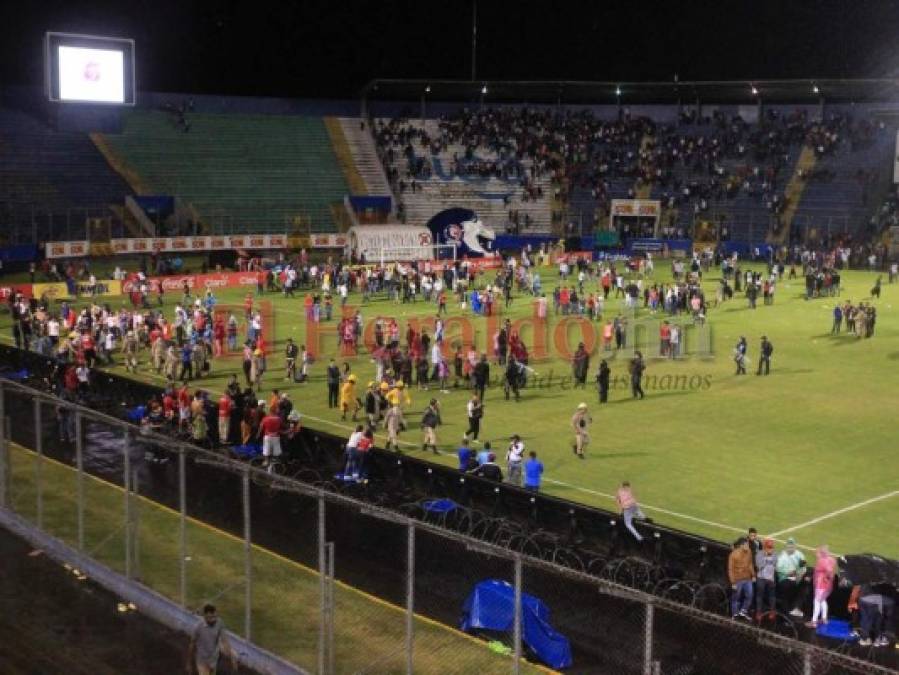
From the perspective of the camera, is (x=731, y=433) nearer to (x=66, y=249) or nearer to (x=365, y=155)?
(x=66, y=249)

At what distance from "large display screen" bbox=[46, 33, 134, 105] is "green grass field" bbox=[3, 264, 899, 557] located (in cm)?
2155

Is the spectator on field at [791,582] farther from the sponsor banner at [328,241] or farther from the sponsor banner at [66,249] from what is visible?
the sponsor banner at [328,241]

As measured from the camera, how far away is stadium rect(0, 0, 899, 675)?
14242 mm

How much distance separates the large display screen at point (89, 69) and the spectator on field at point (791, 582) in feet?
165

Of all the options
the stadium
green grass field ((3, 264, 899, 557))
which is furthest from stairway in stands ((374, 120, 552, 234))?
green grass field ((3, 264, 899, 557))

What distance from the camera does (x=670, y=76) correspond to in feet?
262

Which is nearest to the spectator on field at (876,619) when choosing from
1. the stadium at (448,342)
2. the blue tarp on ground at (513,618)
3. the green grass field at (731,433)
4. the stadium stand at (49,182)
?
the stadium at (448,342)

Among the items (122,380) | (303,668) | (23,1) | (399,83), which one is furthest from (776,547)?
(399,83)

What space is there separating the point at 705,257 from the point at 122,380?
42.9 metres

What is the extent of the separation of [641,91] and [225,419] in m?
62.3

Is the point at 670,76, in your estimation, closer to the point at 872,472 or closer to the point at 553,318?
the point at 553,318

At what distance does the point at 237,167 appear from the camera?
229 ft

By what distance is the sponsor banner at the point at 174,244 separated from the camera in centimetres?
5650

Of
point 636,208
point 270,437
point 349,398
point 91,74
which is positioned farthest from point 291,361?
point 636,208
